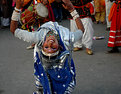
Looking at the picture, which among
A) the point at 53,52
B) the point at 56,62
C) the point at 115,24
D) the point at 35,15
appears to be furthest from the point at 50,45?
the point at 115,24

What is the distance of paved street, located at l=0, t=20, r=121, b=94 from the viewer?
3744 mm

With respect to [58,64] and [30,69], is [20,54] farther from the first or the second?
[58,64]

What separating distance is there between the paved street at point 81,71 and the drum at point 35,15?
918mm

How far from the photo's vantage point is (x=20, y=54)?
5.76 m

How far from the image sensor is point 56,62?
8.17ft

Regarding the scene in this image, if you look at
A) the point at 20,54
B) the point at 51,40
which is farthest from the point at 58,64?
the point at 20,54

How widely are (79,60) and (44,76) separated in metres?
2.54

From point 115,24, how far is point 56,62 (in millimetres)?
2994

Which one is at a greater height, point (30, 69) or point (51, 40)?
point (51, 40)

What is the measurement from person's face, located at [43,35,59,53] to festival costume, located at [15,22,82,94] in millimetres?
68

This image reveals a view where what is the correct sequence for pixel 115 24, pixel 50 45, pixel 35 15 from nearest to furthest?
pixel 50 45, pixel 35 15, pixel 115 24

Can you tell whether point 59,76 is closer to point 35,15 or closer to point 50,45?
point 50,45

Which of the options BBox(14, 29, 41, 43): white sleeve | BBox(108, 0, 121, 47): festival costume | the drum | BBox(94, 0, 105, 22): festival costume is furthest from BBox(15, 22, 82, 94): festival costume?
BBox(94, 0, 105, 22): festival costume

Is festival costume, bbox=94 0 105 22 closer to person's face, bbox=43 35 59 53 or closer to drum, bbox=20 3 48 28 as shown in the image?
drum, bbox=20 3 48 28
